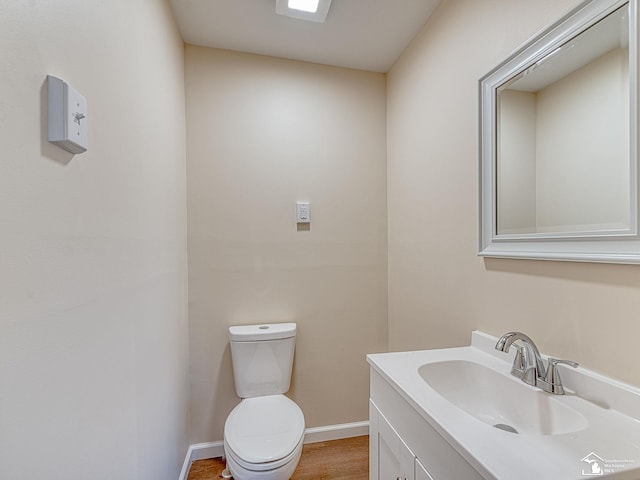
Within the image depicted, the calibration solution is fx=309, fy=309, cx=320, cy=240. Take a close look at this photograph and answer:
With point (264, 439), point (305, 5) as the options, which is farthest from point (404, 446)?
point (305, 5)

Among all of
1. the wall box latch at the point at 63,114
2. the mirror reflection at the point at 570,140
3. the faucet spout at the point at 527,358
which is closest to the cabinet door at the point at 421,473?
the faucet spout at the point at 527,358

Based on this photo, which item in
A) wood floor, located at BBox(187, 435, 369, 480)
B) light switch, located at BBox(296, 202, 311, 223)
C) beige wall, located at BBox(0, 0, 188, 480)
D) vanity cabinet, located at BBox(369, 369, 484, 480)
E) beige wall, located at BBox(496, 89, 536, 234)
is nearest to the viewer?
beige wall, located at BBox(0, 0, 188, 480)

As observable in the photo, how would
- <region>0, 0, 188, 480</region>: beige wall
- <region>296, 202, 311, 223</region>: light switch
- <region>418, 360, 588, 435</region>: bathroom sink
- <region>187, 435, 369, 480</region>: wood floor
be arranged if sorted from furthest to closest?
<region>296, 202, 311, 223</region>: light switch → <region>187, 435, 369, 480</region>: wood floor → <region>418, 360, 588, 435</region>: bathroom sink → <region>0, 0, 188, 480</region>: beige wall

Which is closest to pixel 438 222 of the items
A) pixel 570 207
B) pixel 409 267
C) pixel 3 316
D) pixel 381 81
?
pixel 409 267

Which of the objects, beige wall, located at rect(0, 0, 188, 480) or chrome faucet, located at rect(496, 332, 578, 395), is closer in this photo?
beige wall, located at rect(0, 0, 188, 480)

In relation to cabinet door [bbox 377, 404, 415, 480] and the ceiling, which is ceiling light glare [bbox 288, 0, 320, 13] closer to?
the ceiling

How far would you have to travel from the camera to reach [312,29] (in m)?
1.63

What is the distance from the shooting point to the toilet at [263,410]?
1.24 meters

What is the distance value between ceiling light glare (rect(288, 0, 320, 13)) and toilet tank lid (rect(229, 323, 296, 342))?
5.34 feet

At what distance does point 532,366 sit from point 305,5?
1.70 metres

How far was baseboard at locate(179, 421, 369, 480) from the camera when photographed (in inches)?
69.6

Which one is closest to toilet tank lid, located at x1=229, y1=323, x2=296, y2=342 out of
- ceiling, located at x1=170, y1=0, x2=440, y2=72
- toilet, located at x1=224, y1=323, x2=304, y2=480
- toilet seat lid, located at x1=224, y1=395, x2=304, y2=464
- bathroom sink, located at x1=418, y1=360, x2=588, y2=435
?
toilet, located at x1=224, y1=323, x2=304, y2=480

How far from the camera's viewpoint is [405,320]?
1.82 m

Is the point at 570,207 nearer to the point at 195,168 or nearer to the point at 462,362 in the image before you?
the point at 462,362
